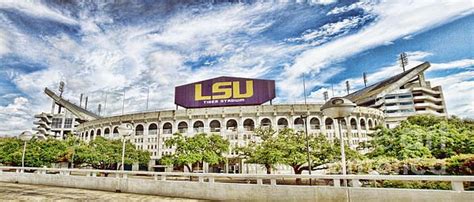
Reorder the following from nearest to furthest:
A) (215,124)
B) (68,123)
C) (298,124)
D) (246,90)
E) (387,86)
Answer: (246,90)
(298,124)
(215,124)
(387,86)
(68,123)

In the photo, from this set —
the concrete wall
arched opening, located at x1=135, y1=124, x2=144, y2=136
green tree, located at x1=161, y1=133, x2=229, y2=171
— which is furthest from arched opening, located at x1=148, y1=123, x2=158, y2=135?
Answer: the concrete wall

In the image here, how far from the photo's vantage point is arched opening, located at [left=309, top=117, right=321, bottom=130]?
4176cm

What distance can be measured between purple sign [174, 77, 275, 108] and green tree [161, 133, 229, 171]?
1045 centimetres

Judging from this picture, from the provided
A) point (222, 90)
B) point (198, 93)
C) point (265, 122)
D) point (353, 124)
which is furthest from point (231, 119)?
point (353, 124)

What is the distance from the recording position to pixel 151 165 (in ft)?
141

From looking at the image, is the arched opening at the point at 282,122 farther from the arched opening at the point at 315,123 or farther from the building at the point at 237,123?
the arched opening at the point at 315,123

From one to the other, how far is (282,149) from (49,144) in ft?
93.9

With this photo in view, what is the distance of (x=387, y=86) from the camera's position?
71625 millimetres

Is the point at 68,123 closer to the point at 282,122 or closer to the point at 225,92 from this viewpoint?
the point at 225,92

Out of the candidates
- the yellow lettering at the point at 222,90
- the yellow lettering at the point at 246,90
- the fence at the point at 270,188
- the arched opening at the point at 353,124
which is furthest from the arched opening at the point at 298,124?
the fence at the point at 270,188

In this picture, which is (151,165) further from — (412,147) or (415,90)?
(415,90)

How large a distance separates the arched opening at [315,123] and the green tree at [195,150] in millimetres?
15477

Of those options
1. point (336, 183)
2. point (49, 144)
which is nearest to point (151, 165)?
point (49, 144)

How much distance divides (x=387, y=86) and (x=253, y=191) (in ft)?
243
